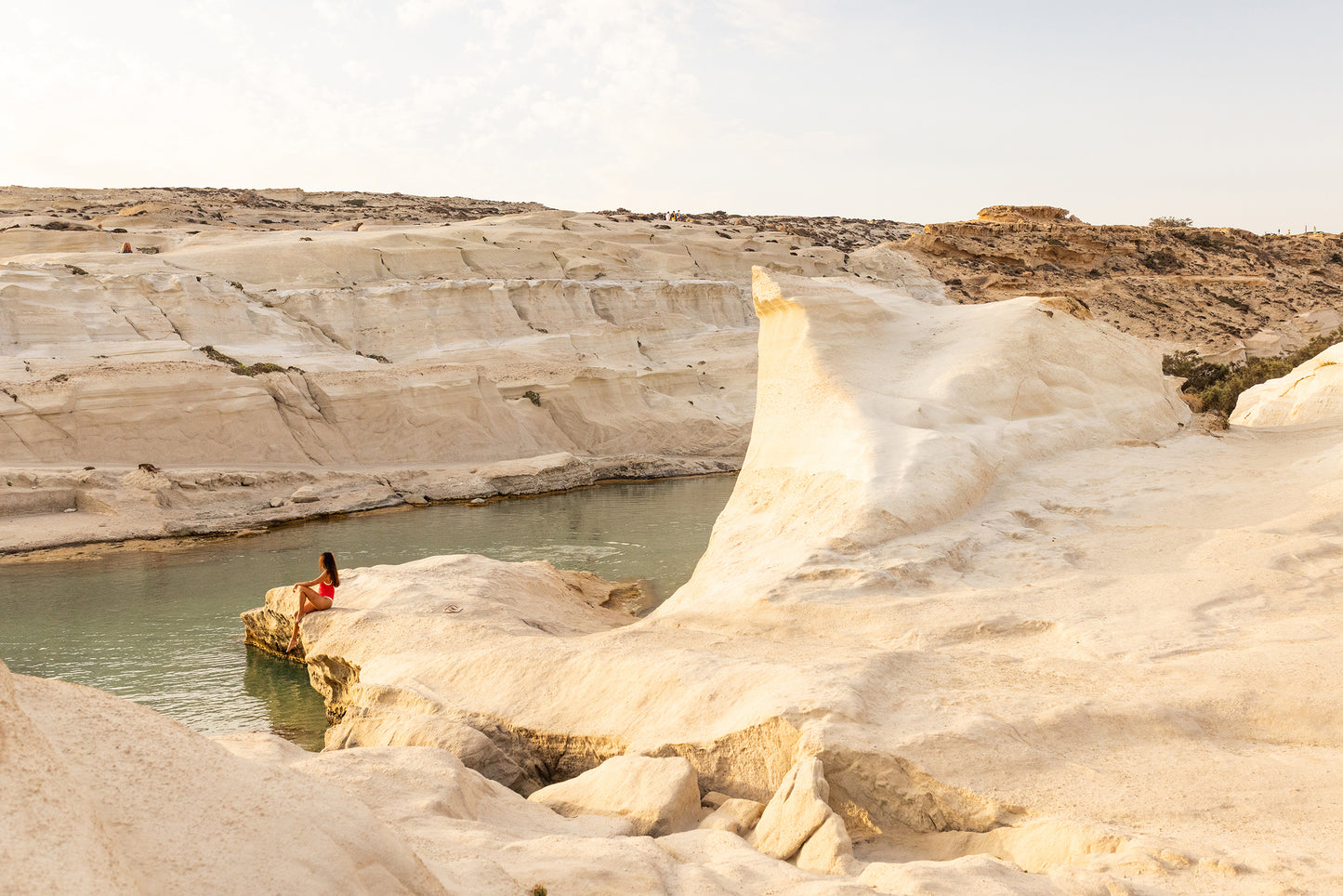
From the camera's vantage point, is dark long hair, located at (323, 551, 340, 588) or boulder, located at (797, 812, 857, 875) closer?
boulder, located at (797, 812, 857, 875)

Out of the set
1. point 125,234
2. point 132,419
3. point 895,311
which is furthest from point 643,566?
point 125,234

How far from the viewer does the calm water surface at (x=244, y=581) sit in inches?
389

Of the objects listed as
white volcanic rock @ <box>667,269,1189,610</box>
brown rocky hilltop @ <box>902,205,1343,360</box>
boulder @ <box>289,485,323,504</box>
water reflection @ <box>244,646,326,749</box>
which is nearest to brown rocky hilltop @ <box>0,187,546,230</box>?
boulder @ <box>289,485,323,504</box>

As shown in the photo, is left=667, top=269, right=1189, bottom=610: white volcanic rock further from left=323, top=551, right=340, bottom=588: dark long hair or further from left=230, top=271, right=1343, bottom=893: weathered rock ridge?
left=323, top=551, right=340, bottom=588: dark long hair

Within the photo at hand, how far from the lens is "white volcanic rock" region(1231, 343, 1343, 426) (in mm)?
11906

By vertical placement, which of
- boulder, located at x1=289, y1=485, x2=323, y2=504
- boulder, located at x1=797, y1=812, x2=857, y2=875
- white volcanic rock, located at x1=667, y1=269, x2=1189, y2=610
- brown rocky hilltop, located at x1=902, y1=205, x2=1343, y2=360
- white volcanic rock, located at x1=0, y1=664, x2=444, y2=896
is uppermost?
brown rocky hilltop, located at x1=902, y1=205, x2=1343, y2=360

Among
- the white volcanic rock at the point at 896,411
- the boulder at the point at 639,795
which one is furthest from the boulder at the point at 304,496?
the boulder at the point at 639,795

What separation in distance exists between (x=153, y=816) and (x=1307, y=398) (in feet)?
44.2

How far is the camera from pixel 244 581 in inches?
552

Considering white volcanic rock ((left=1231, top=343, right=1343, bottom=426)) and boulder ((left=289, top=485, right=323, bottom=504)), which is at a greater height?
white volcanic rock ((left=1231, top=343, right=1343, bottom=426))

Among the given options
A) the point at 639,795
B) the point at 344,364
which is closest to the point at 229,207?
the point at 344,364

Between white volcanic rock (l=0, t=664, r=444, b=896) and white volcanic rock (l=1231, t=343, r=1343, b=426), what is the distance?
12034mm

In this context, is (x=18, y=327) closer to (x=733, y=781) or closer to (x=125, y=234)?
(x=125, y=234)

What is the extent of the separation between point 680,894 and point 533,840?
2.52 feet
